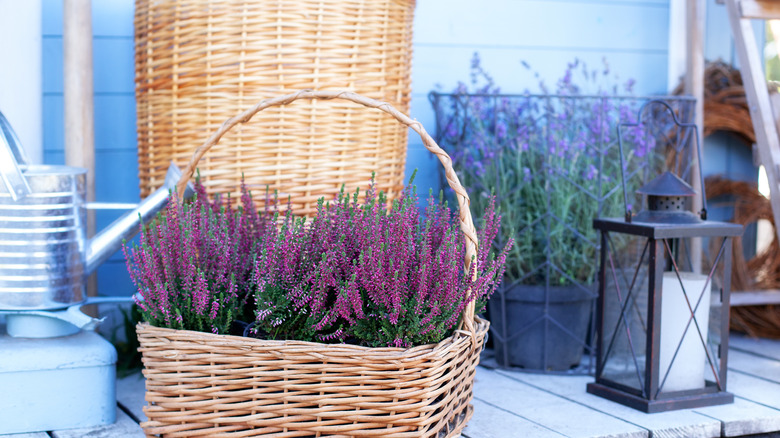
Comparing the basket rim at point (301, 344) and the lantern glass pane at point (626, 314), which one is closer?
the basket rim at point (301, 344)

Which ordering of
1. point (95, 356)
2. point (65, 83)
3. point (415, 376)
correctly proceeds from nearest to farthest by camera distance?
point (415, 376) < point (95, 356) < point (65, 83)

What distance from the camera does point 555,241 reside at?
2123 millimetres

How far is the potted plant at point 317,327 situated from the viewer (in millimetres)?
1293

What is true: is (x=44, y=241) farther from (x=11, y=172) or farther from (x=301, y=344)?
(x=301, y=344)

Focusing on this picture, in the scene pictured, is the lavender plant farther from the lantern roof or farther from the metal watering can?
the metal watering can

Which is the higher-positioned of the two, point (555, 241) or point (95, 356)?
point (555, 241)

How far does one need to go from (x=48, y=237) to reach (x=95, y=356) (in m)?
0.26

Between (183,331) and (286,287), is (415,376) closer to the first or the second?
(286,287)

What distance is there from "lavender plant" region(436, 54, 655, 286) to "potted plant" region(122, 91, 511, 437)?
27.4 inches

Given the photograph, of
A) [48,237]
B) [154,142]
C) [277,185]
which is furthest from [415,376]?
[154,142]

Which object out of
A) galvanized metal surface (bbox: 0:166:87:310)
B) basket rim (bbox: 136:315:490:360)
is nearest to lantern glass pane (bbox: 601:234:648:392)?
basket rim (bbox: 136:315:490:360)

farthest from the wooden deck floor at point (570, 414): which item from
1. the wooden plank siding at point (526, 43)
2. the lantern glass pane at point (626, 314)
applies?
the wooden plank siding at point (526, 43)

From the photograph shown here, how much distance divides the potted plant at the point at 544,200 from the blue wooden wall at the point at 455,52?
28 cm

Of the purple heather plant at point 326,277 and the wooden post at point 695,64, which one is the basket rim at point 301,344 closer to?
the purple heather plant at point 326,277
